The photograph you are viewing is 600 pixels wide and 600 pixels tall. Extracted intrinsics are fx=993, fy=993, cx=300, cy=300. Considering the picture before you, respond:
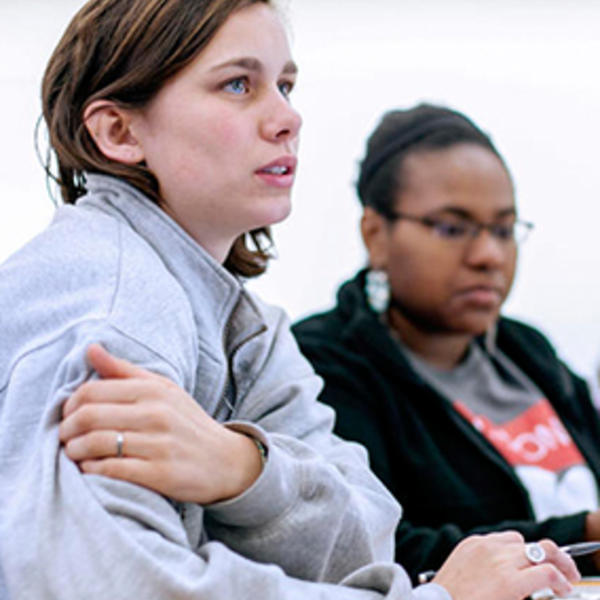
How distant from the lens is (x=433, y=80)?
9.26ft

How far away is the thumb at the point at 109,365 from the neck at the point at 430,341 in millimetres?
1091

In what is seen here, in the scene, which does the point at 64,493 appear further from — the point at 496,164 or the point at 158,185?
the point at 496,164

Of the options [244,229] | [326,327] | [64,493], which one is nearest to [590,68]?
[326,327]

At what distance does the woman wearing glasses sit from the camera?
5.15 ft

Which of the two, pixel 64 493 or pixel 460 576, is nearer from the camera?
pixel 64 493

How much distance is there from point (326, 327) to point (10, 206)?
1.01m

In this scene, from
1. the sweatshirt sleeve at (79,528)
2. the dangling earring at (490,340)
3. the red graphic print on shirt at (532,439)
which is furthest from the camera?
the dangling earring at (490,340)

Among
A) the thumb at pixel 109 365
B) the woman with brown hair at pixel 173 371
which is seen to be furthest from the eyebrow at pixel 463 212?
the thumb at pixel 109 365

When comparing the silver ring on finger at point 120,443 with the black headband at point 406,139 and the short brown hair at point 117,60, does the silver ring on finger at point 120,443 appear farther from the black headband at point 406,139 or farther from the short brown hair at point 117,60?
A: the black headband at point 406,139

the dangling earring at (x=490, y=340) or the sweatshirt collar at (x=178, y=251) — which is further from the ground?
the sweatshirt collar at (x=178, y=251)

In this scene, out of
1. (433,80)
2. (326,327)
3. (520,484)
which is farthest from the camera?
(433,80)

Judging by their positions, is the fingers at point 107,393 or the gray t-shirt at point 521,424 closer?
the fingers at point 107,393

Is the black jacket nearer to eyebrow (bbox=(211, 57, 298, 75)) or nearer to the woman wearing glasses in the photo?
the woman wearing glasses

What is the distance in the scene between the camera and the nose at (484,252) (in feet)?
5.64
